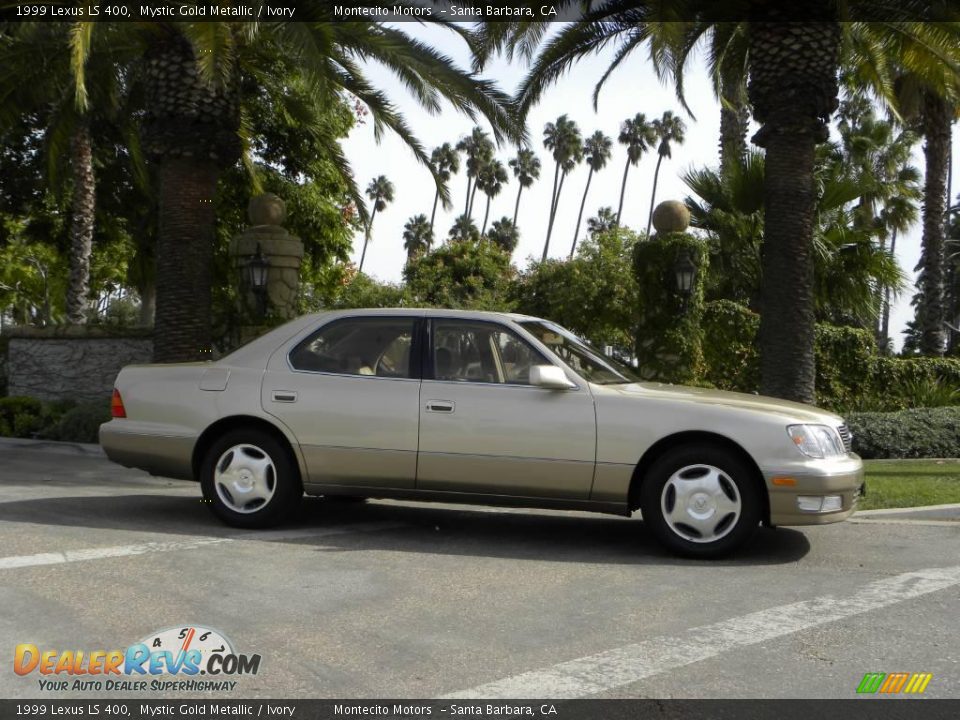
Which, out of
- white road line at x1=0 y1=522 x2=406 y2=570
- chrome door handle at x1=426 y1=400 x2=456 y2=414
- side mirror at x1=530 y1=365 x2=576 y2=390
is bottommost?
white road line at x1=0 y1=522 x2=406 y2=570

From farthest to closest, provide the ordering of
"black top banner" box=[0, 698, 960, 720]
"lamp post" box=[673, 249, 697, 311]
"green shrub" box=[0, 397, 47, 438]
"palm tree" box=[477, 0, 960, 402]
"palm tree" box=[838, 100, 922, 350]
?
"palm tree" box=[838, 100, 922, 350]
"lamp post" box=[673, 249, 697, 311]
"green shrub" box=[0, 397, 47, 438]
"palm tree" box=[477, 0, 960, 402]
"black top banner" box=[0, 698, 960, 720]

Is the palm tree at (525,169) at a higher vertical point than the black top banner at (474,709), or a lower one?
higher

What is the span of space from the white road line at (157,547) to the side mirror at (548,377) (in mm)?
1802

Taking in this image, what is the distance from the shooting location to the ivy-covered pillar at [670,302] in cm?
1556

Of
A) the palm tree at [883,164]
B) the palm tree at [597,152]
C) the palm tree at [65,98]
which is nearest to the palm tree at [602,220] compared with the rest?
the palm tree at [597,152]

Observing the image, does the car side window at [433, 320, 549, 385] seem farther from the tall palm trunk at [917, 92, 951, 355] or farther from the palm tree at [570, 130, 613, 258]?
the palm tree at [570, 130, 613, 258]

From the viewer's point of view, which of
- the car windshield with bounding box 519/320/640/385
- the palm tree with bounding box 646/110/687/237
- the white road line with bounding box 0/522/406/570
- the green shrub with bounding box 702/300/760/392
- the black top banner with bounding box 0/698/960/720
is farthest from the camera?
the palm tree with bounding box 646/110/687/237

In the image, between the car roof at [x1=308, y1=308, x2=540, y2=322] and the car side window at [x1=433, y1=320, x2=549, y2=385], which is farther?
the car roof at [x1=308, y1=308, x2=540, y2=322]

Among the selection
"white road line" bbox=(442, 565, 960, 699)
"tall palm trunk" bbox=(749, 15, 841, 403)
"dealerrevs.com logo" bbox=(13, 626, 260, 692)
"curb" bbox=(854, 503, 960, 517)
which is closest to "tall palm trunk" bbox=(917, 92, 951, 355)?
"tall palm trunk" bbox=(749, 15, 841, 403)

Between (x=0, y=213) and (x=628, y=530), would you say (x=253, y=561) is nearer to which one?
(x=628, y=530)

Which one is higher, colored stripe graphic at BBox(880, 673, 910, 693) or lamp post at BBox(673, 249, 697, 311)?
lamp post at BBox(673, 249, 697, 311)

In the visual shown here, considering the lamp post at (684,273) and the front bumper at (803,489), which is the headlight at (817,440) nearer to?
the front bumper at (803,489)

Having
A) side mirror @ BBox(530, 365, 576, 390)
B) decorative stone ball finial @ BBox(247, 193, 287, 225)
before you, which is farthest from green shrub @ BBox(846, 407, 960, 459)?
decorative stone ball finial @ BBox(247, 193, 287, 225)

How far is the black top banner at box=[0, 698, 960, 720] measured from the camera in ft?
12.2
